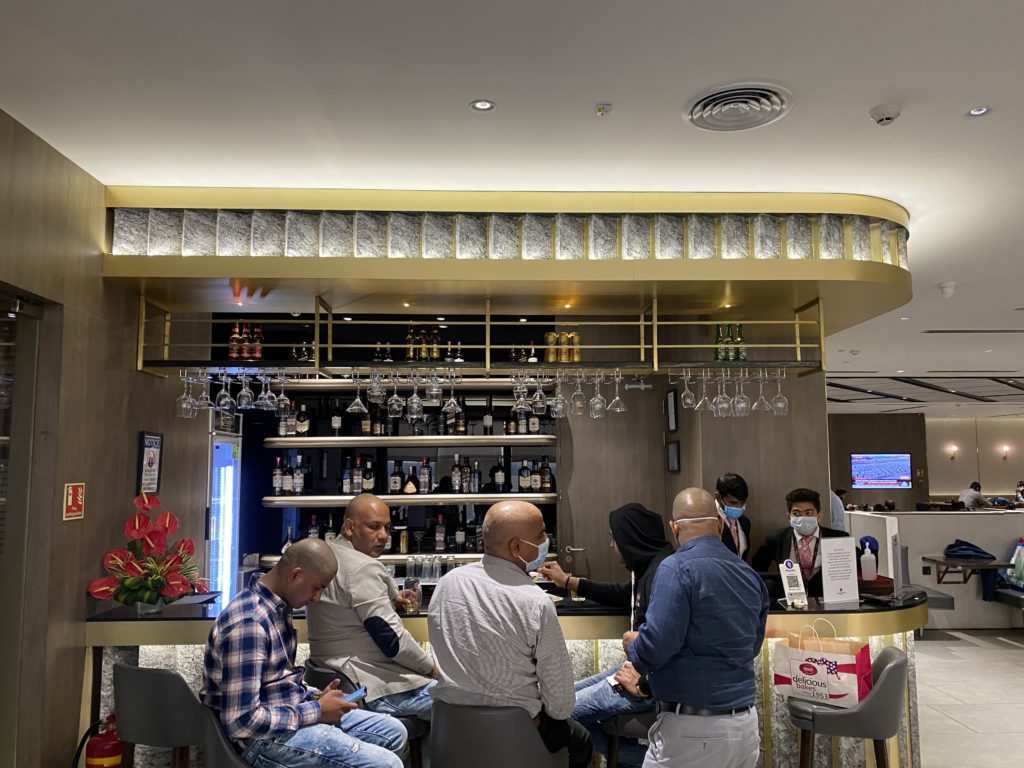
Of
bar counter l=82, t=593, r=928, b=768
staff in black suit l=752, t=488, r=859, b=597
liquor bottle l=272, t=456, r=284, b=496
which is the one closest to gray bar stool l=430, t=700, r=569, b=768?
bar counter l=82, t=593, r=928, b=768

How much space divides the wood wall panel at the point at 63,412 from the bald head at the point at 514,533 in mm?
2268

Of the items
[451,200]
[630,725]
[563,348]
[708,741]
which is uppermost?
[451,200]

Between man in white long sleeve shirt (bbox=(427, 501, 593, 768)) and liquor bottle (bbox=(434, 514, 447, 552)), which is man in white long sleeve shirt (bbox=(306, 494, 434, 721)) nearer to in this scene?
man in white long sleeve shirt (bbox=(427, 501, 593, 768))

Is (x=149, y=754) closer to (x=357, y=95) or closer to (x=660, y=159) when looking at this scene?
(x=357, y=95)

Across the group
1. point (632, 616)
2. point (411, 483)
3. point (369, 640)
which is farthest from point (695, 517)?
point (411, 483)

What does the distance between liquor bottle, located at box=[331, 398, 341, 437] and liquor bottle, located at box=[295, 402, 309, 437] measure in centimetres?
21

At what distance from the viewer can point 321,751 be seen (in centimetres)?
299

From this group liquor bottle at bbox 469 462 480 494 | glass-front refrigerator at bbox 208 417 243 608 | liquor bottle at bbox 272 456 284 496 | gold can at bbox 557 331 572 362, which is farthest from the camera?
liquor bottle at bbox 469 462 480 494

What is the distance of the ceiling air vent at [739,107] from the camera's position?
3.51 metres

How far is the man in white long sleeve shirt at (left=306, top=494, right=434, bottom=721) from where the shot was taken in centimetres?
346

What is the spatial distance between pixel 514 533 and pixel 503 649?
0.39 m

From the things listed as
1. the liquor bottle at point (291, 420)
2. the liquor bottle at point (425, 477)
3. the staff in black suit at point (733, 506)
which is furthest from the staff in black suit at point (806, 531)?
the liquor bottle at point (291, 420)

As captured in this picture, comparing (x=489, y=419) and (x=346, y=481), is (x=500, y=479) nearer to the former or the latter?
(x=489, y=419)

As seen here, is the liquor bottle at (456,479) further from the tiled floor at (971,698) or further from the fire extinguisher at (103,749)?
the tiled floor at (971,698)
